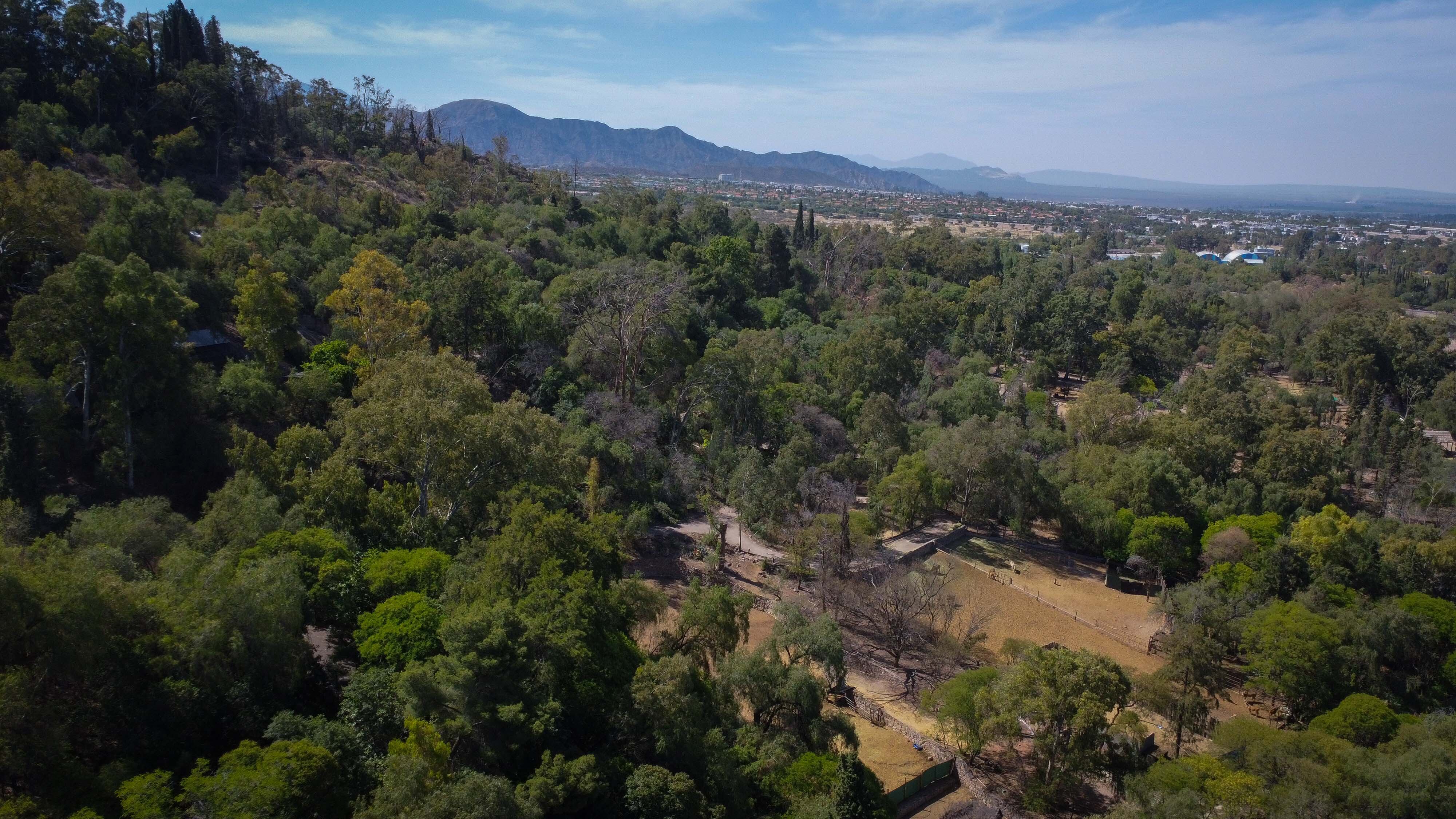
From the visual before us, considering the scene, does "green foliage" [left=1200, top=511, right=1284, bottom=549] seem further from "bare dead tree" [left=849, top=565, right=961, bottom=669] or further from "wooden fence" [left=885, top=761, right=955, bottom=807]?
"wooden fence" [left=885, top=761, right=955, bottom=807]

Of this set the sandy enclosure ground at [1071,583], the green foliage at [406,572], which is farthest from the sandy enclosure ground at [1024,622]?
the green foliage at [406,572]

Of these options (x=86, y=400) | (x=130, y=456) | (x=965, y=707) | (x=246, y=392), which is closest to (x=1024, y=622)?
(x=965, y=707)

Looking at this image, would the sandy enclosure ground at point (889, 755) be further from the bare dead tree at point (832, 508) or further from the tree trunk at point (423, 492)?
the tree trunk at point (423, 492)

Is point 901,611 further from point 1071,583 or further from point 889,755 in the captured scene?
point 1071,583

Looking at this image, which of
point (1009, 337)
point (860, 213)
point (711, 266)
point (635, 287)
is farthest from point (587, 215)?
point (860, 213)

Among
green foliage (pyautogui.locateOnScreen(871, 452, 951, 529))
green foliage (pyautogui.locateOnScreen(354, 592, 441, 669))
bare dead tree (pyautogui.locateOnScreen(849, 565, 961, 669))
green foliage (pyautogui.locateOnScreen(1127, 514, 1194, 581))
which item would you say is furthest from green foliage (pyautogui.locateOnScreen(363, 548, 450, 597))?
green foliage (pyautogui.locateOnScreen(1127, 514, 1194, 581))

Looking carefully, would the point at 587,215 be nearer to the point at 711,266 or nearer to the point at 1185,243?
the point at 711,266
